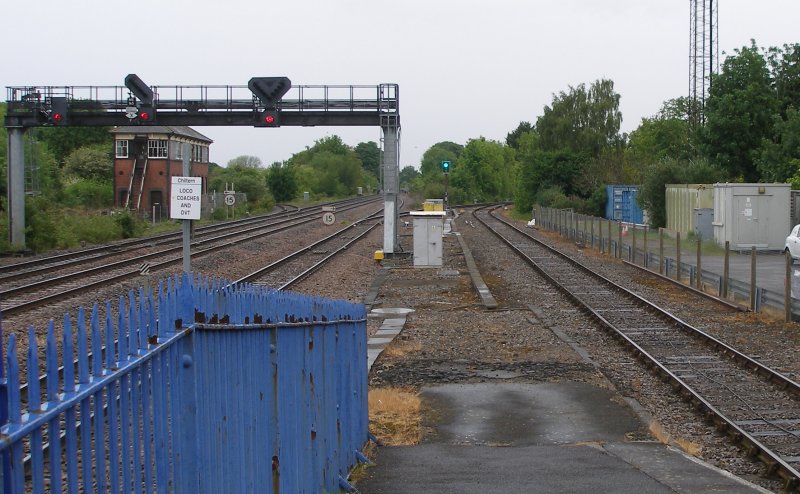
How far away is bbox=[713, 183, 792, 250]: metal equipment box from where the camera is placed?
35688 millimetres

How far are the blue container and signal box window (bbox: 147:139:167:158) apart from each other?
30428 millimetres

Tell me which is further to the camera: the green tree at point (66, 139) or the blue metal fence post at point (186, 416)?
the green tree at point (66, 139)

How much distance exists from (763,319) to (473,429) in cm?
1040

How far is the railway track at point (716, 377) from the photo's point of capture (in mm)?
9922

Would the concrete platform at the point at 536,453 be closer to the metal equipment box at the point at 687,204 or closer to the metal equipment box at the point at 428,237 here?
Answer: the metal equipment box at the point at 428,237

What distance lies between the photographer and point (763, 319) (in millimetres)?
19016

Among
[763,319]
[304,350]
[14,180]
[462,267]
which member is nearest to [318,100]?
[462,267]

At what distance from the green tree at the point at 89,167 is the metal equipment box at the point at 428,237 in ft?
193

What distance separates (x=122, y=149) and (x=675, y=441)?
217 ft

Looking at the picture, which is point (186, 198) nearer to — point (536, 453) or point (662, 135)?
point (536, 453)

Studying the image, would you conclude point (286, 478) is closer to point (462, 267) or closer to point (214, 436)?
point (214, 436)

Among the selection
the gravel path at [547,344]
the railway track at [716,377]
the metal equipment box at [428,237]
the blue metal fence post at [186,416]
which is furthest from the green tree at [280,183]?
the blue metal fence post at [186,416]

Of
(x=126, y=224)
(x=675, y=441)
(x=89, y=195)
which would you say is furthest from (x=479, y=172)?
(x=675, y=441)

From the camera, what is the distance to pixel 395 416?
11.2 m
